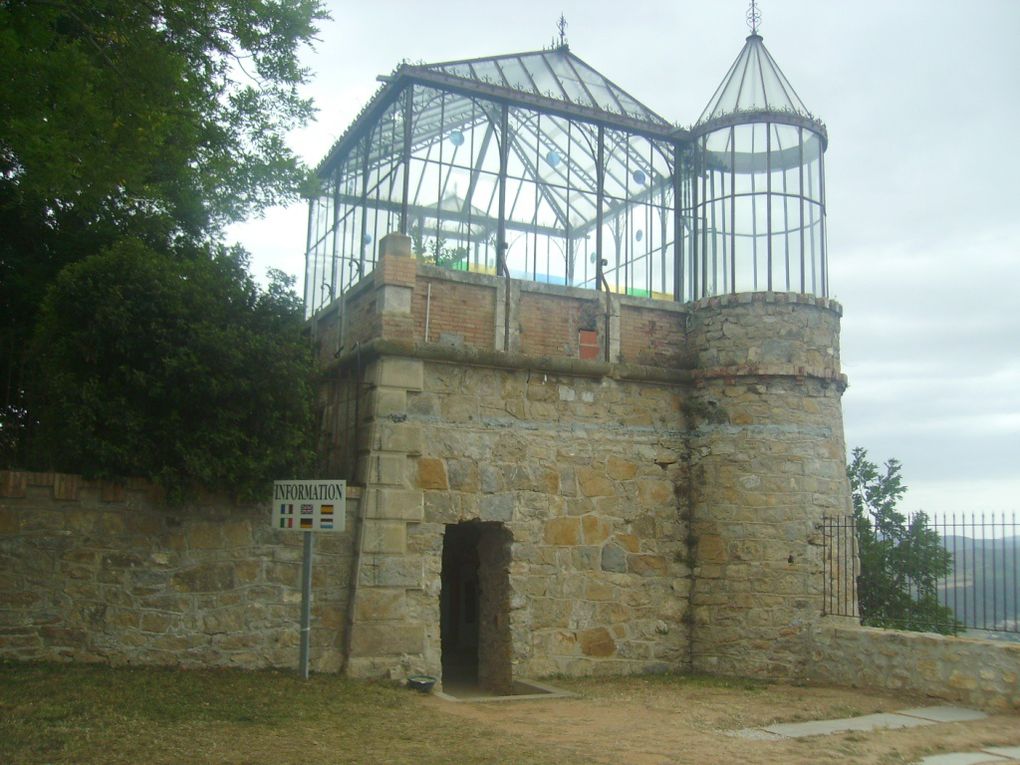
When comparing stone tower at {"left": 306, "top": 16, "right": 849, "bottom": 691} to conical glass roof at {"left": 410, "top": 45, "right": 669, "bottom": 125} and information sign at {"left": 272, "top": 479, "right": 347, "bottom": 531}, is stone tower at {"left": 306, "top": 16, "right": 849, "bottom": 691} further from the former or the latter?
information sign at {"left": 272, "top": 479, "right": 347, "bottom": 531}

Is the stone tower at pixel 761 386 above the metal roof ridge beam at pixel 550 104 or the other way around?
the other way around

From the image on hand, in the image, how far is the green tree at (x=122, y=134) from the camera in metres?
7.88

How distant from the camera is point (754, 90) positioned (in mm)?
13352

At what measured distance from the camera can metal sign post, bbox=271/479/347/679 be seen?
901cm

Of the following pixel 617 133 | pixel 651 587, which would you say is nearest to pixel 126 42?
pixel 617 133

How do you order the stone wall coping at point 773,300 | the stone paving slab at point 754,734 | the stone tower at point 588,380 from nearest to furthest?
1. the stone paving slab at point 754,734
2. the stone tower at point 588,380
3. the stone wall coping at point 773,300

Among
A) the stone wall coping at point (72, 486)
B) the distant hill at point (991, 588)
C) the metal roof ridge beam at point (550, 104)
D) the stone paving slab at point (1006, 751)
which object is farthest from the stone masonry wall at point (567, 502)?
the stone paving slab at point (1006, 751)

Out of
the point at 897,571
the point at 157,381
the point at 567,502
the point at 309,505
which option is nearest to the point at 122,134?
the point at 157,381

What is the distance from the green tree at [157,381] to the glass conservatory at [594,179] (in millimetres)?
3543

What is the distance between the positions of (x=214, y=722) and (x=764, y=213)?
378 inches

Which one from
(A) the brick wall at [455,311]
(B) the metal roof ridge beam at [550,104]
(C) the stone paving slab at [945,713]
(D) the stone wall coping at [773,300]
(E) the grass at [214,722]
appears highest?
(B) the metal roof ridge beam at [550,104]

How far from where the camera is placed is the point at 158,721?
7.27 meters

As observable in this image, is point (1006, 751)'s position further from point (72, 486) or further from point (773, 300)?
point (72, 486)

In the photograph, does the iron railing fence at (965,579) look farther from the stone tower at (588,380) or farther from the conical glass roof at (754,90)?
the conical glass roof at (754,90)
